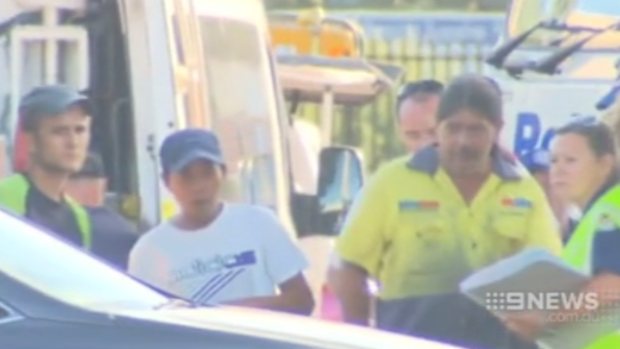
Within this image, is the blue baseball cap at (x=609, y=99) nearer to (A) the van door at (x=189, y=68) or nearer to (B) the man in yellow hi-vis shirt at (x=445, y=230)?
(B) the man in yellow hi-vis shirt at (x=445, y=230)

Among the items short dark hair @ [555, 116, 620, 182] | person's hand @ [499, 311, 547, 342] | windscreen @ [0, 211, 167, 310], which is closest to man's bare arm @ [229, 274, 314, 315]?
person's hand @ [499, 311, 547, 342]

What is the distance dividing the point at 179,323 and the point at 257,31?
3352 mm

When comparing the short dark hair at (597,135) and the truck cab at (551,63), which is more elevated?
the truck cab at (551,63)

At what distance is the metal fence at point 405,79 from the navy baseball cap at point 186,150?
0.61m

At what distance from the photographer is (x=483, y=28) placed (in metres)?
7.75

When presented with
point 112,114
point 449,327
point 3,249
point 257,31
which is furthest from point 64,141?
point 3,249

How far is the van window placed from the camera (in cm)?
795

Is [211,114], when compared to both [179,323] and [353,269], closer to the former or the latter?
[353,269]

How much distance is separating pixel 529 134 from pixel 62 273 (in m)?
3.06

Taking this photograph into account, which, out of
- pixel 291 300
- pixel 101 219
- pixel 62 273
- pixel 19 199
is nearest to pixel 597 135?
pixel 291 300

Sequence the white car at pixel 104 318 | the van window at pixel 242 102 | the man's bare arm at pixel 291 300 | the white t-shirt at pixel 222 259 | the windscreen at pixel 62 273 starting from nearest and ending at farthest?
the white car at pixel 104 318, the windscreen at pixel 62 273, the man's bare arm at pixel 291 300, the white t-shirt at pixel 222 259, the van window at pixel 242 102

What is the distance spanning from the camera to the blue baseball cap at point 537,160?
771 cm

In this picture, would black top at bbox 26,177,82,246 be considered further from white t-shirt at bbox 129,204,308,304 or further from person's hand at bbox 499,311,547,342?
person's hand at bbox 499,311,547,342

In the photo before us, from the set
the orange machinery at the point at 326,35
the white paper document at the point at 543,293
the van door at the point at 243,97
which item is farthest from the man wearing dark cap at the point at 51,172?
the white paper document at the point at 543,293
